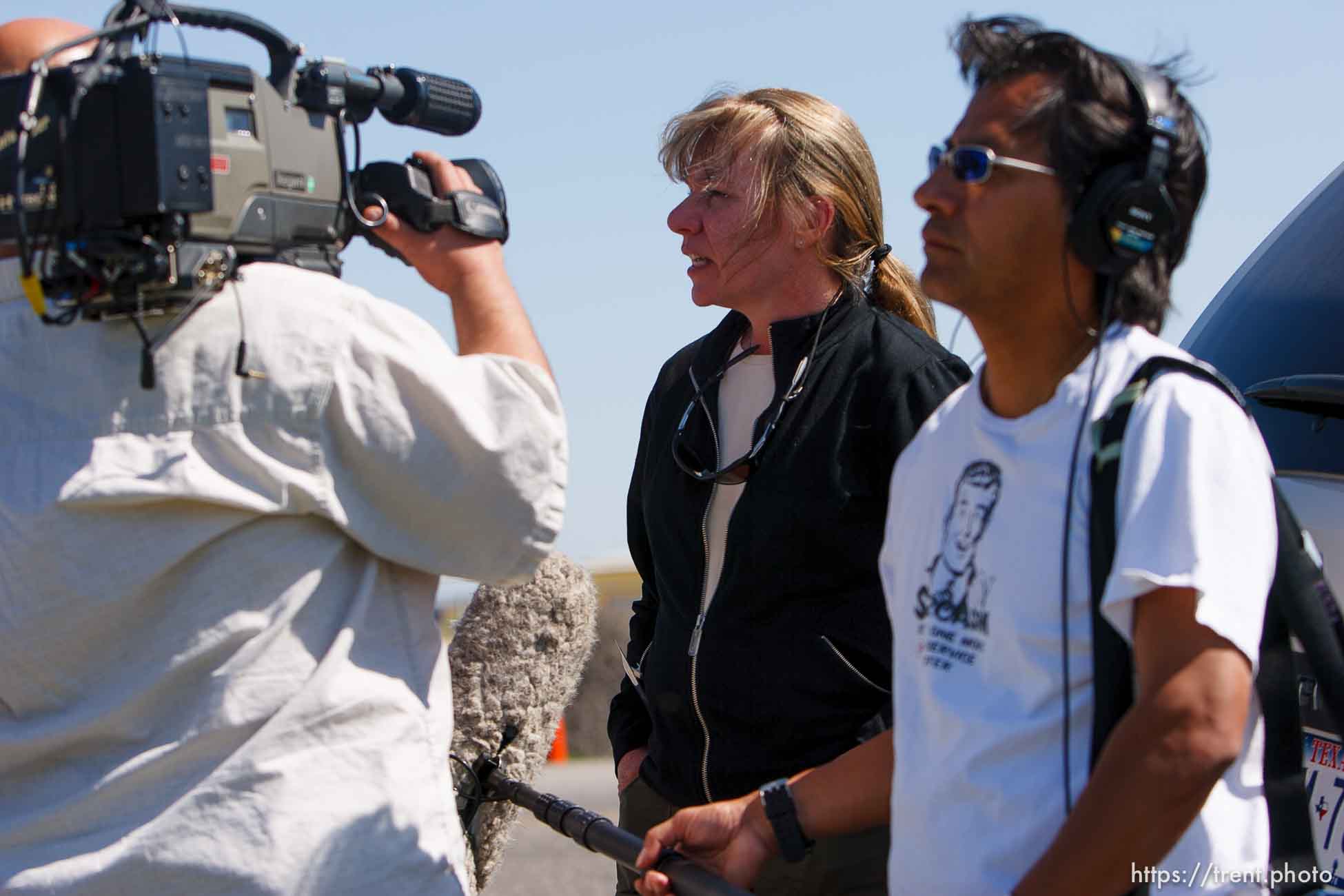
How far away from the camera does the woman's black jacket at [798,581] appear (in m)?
3.11

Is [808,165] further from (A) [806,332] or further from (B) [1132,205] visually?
(B) [1132,205]

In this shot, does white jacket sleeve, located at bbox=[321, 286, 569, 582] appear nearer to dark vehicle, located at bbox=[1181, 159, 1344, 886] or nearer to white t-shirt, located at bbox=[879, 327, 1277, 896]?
white t-shirt, located at bbox=[879, 327, 1277, 896]

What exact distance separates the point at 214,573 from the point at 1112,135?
4.31 ft

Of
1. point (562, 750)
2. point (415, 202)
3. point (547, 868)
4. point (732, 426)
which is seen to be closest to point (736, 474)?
point (732, 426)

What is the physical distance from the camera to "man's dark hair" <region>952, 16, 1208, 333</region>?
208 centimetres

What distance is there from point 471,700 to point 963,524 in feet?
5.18

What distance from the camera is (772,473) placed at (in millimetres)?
3223

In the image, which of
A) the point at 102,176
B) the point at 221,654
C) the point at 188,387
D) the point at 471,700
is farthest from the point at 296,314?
the point at 471,700

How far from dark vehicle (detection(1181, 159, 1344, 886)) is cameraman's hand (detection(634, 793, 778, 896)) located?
34.8 inches

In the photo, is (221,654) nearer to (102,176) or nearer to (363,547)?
(363,547)

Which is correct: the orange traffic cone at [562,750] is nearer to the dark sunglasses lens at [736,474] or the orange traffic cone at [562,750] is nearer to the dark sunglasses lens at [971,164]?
the dark sunglasses lens at [736,474]

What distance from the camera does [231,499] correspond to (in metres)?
2.01

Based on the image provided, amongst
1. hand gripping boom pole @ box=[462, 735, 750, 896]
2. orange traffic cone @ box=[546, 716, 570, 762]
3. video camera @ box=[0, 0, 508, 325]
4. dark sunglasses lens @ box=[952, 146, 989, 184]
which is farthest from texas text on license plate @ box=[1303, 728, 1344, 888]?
orange traffic cone @ box=[546, 716, 570, 762]

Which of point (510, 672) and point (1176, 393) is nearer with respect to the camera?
point (1176, 393)
